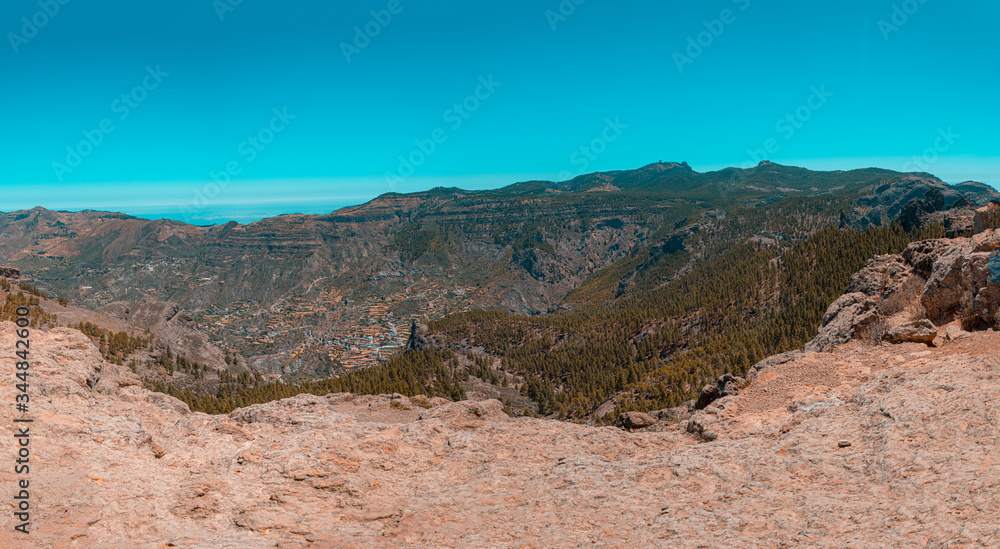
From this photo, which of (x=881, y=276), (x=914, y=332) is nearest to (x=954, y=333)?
(x=914, y=332)

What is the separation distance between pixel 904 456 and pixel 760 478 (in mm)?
4243

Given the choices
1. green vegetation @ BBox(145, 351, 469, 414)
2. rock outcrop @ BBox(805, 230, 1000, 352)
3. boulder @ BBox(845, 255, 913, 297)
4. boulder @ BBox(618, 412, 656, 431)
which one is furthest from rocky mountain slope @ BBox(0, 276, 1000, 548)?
green vegetation @ BBox(145, 351, 469, 414)

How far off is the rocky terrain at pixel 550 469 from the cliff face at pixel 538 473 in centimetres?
8

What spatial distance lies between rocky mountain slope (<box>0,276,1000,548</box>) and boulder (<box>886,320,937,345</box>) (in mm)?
1208

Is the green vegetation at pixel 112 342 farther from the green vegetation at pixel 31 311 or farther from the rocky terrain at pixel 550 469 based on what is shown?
the rocky terrain at pixel 550 469

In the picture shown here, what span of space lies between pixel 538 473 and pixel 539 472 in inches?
4.2

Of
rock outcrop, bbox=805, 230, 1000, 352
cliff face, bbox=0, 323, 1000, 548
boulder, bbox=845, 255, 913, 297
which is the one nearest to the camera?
cliff face, bbox=0, 323, 1000, 548

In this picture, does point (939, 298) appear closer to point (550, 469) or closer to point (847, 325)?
point (847, 325)

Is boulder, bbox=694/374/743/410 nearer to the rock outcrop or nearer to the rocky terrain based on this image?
the rocky terrain

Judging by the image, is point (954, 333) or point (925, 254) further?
point (925, 254)

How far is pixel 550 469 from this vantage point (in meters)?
18.4

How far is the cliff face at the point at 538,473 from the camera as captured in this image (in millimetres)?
12930

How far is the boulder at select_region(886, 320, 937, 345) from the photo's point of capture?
2531 cm

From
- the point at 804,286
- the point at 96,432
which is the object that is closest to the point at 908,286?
the point at 96,432
